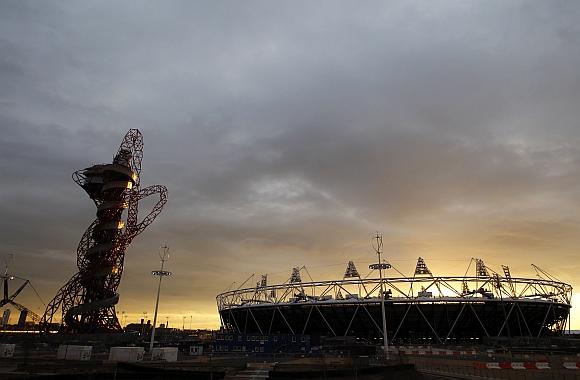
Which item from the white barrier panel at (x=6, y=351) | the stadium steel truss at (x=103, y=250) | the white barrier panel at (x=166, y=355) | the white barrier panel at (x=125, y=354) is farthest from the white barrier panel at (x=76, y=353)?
the stadium steel truss at (x=103, y=250)

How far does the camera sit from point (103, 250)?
2960 inches

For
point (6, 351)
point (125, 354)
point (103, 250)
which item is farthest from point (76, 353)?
point (103, 250)

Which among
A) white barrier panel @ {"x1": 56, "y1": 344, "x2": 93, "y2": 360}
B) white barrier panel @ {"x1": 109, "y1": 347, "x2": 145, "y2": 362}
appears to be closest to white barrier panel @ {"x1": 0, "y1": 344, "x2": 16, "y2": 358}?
white barrier panel @ {"x1": 56, "y1": 344, "x2": 93, "y2": 360}

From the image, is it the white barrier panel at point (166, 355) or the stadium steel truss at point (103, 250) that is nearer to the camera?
the white barrier panel at point (166, 355)

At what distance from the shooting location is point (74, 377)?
23391 mm

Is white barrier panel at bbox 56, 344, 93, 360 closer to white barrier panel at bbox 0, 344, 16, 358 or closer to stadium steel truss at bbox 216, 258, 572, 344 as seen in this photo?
white barrier panel at bbox 0, 344, 16, 358

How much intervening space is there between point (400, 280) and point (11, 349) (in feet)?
223

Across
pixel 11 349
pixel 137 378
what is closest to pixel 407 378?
pixel 137 378

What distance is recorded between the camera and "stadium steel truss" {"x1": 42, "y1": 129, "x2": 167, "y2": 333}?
75.2 metres

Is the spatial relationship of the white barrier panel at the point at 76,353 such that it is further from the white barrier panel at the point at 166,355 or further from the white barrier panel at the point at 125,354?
the white barrier panel at the point at 166,355

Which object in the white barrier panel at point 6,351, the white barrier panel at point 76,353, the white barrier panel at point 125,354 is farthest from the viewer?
the white barrier panel at point 6,351

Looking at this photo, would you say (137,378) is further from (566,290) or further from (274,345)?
(566,290)

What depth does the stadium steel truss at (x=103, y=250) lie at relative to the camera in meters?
75.2

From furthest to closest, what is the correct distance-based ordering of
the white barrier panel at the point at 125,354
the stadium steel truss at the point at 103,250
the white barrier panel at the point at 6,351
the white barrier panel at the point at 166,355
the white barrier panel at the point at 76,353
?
the stadium steel truss at the point at 103,250 < the white barrier panel at the point at 6,351 < the white barrier panel at the point at 166,355 < the white barrier panel at the point at 76,353 < the white barrier panel at the point at 125,354
